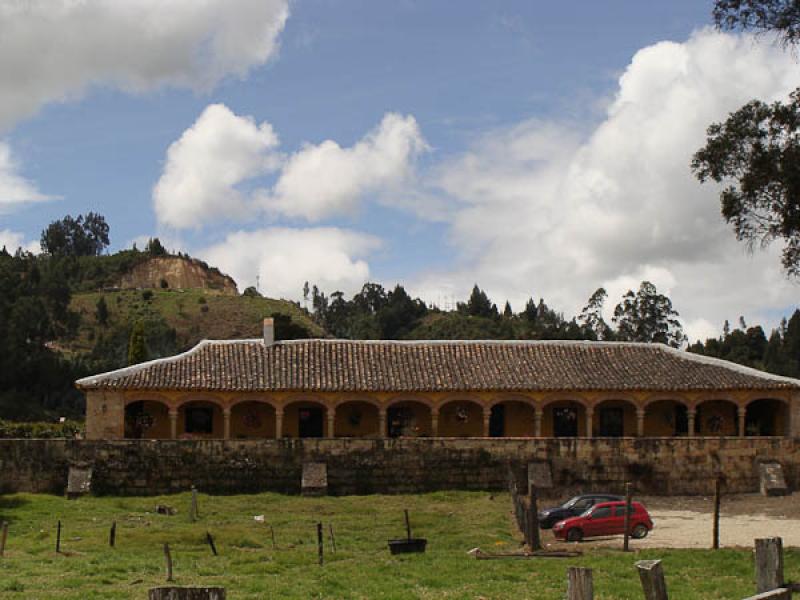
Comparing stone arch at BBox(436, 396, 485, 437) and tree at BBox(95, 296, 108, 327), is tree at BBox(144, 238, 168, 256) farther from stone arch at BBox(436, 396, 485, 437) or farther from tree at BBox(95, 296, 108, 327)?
stone arch at BBox(436, 396, 485, 437)

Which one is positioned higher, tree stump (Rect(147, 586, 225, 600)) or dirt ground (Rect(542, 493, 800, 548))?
tree stump (Rect(147, 586, 225, 600))

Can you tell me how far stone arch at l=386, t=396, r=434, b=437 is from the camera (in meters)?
42.6

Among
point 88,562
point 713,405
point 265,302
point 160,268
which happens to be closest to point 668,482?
point 713,405

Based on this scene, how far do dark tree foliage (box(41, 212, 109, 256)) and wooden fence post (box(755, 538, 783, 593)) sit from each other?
169 m

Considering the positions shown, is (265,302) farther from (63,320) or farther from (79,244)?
(79,244)

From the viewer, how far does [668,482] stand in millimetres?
34719

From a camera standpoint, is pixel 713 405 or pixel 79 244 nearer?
pixel 713 405

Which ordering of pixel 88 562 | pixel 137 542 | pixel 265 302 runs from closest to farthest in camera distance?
pixel 88 562
pixel 137 542
pixel 265 302

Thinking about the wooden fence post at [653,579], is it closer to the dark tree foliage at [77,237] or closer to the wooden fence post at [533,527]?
the wooden fence post at [533,527]

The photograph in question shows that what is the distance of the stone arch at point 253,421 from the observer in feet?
138

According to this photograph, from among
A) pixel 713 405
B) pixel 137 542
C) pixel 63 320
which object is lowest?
pixel 137 542

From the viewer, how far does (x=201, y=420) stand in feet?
138

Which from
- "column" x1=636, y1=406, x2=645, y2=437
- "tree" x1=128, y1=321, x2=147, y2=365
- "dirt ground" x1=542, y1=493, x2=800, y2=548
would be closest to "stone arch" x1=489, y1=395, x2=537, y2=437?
"column" x1=636, y1=406, x2=645, y2=437

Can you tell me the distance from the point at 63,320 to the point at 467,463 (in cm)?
7358
